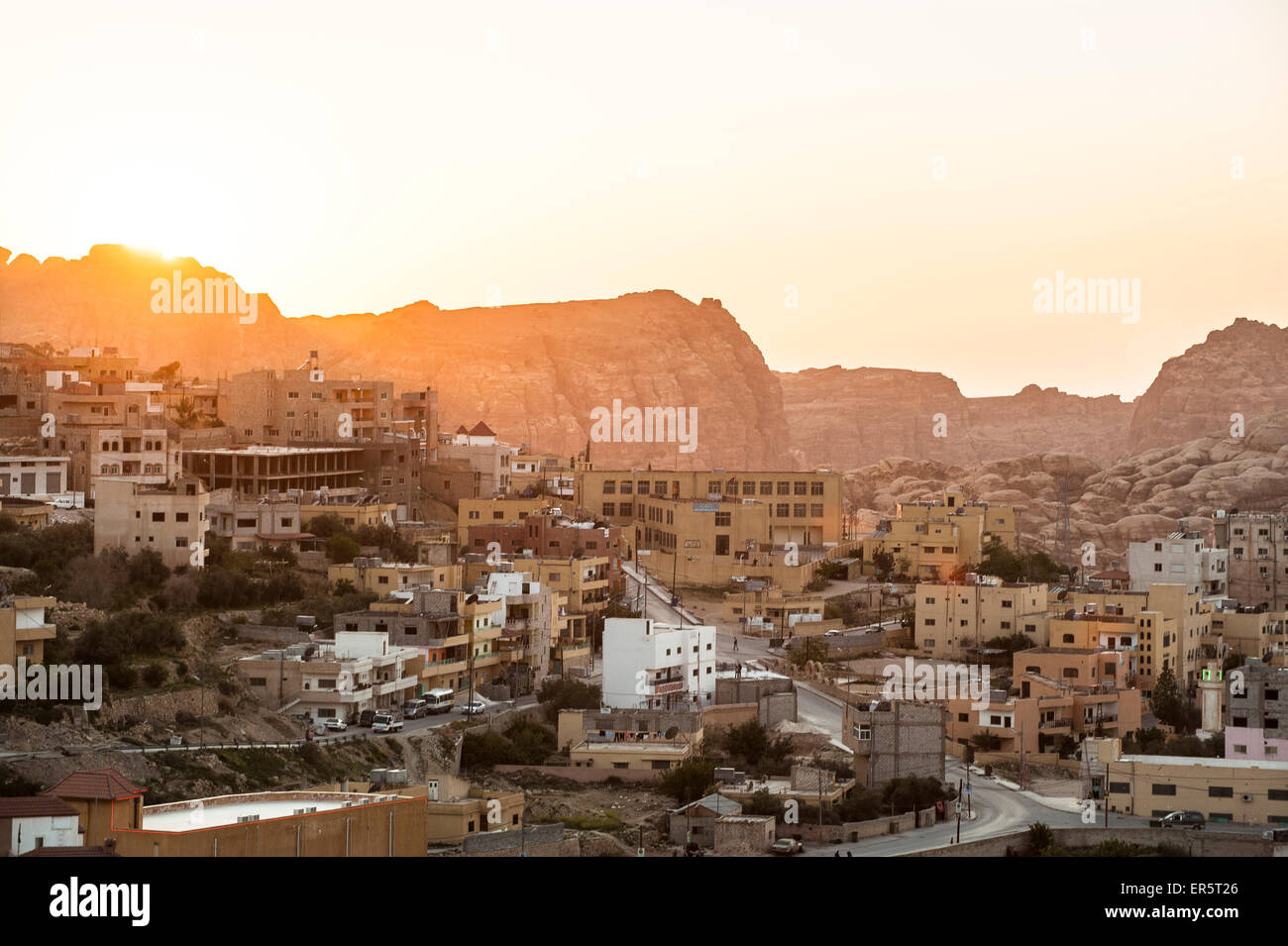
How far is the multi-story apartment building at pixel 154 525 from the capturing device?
26.1m

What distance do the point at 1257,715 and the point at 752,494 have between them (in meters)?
16.0

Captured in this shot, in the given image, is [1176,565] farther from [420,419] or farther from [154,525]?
[154,525]

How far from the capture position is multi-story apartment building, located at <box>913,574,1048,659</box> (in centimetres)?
2903

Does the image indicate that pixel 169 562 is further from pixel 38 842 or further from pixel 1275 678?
pixel 1275 678

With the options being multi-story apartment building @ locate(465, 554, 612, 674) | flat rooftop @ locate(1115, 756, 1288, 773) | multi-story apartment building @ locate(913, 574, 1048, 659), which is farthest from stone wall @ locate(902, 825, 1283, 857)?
multi-story apartment building @ locate(913, 574, 1048, 659)

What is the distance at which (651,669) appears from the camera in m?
24.2

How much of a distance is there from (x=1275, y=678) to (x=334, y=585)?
12.9 m

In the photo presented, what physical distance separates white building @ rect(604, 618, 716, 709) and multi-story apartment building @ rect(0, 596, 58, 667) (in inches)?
289

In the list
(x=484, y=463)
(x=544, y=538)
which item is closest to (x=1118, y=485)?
(x=484, y=463)

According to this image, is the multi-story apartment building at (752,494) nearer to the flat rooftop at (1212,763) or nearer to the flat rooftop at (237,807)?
the flat rooftop at (1212,763)

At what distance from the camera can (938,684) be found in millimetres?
25594

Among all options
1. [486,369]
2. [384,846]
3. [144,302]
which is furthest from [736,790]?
[486,369]

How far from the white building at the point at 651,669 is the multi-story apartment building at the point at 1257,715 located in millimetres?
6708
